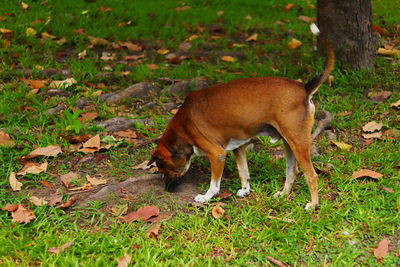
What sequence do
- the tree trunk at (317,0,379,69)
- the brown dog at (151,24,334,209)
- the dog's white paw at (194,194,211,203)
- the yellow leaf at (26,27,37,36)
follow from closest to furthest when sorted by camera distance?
the brown dog at (151,24,334,209), the dog's white paw at (194,194,211,203), the tree trunk at (317,0,379,69), the yellow leaf at (26,27,37,36)

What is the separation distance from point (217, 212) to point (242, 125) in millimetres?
769

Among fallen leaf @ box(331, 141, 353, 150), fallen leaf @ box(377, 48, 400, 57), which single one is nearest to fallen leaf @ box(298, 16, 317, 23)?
fallen leaf @ box(377, 48, 400, 57)

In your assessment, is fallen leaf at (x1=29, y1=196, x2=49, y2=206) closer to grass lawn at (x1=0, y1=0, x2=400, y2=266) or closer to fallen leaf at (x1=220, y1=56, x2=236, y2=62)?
grass lawn at (x1=0, y1=0, x2=400, y2=266)

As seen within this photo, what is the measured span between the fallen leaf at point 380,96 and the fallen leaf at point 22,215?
430 cm

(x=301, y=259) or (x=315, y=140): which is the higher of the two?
(x=301, y=259)

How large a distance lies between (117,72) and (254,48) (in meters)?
2.31

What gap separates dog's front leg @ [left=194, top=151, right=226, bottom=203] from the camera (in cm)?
432

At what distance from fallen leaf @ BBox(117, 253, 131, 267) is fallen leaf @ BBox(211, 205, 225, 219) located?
2.90 ft

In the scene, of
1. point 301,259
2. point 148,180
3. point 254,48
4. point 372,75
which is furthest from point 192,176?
point 254,48

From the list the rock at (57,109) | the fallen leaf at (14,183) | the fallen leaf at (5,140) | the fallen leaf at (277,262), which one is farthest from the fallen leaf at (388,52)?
the fallen leaf at (14,183)

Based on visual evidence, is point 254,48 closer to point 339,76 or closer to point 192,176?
point 339,76

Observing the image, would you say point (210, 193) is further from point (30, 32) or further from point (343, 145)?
point (30, 32)

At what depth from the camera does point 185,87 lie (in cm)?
662

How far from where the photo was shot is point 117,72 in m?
7.05
